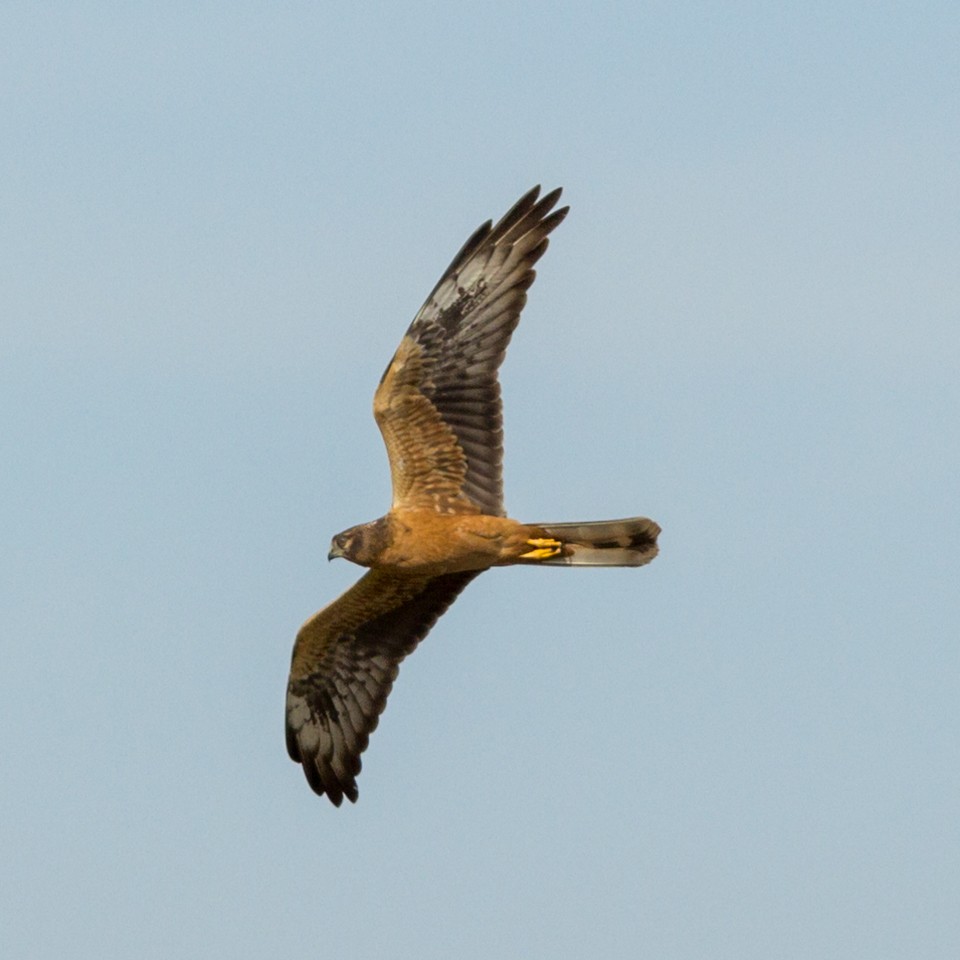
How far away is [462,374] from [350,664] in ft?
9.50

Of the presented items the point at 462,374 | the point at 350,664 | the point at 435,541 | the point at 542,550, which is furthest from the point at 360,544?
the point at 350,664

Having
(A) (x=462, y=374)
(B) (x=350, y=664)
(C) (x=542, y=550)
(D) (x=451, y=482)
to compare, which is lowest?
(B) (x=350, y=664)

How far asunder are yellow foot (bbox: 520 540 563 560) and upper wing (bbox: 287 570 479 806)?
1.23 m

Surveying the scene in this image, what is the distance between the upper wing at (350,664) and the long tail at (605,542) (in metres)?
1.35

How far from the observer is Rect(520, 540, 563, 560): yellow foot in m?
16.1

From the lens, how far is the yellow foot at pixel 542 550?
52.8 feet

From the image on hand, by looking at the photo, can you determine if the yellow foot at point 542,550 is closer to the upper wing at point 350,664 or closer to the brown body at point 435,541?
the brown body at point 435,541

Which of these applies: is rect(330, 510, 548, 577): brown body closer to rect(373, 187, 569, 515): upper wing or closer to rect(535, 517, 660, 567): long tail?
rect(535, 517, 660, 567): long tail

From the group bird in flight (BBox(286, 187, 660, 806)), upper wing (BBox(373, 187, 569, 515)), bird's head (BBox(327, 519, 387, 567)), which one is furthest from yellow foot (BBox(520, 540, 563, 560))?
bird's head (BBox(327, 519, 387, 567))

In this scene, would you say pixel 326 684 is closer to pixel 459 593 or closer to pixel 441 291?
pixel 459 593

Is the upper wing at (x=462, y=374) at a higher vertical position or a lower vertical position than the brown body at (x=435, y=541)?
higher

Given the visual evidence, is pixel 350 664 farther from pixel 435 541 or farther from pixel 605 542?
pixel 605 542

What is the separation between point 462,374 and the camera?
651 inches

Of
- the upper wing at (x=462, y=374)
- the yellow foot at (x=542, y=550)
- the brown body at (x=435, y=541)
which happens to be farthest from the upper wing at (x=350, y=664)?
the yellow foot at (x=542, y=550)
